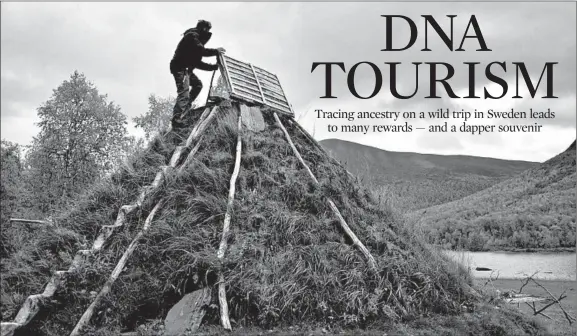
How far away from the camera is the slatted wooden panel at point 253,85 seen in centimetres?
818

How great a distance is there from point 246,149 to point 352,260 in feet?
8.67

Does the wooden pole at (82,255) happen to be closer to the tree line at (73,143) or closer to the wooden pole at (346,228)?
the wooden pole at (346,228)

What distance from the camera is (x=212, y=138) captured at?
712 centimetres

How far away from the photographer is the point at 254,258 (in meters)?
5.00

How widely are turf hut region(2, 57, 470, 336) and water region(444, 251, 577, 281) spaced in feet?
31.0

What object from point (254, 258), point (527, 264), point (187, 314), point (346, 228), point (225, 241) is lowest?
point (527, 264)

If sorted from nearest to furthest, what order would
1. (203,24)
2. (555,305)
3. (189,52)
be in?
1. (189,52)
2. (203,24)
3. (555,305)

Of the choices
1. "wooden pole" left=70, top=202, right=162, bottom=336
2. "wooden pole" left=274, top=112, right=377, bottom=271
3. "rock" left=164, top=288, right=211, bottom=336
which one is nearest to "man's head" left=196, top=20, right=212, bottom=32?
"wooden pole" left=274, top=112, right=377, bottom=271

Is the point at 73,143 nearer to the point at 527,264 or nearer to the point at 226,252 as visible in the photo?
the point at 226,252

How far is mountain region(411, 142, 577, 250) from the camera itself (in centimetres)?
2591

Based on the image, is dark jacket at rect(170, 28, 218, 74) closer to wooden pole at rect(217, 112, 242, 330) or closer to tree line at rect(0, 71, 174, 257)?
wooden pole at rect(217, 112, 242, 330)

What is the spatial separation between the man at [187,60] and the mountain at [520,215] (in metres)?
17.2

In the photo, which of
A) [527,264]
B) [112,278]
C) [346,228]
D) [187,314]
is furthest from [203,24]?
[527,264]

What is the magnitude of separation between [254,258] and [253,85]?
4.60m
